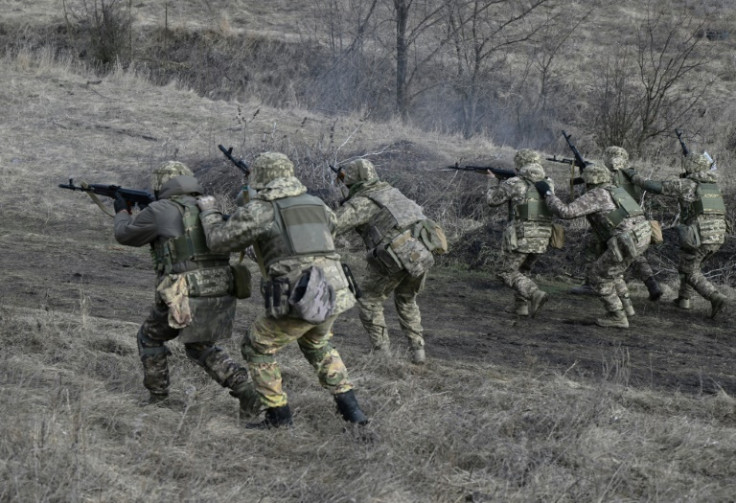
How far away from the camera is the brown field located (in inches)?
185

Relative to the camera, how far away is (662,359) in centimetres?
820

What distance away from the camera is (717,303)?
31.3 feet

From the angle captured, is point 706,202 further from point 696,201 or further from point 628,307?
point 628,307

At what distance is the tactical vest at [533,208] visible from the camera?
30.4 ft

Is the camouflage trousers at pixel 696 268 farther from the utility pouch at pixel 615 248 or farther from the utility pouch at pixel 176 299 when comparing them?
the utility pouch at pixel 176 299

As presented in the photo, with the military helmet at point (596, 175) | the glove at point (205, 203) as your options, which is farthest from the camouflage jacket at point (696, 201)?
the glove at point (205, 203)

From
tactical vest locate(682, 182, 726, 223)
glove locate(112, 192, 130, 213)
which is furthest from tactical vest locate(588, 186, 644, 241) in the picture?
glove locate(112, 192, 130, 213)

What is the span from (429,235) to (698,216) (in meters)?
4.09

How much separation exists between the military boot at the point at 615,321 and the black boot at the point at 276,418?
4.72 m

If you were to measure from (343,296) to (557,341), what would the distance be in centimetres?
384

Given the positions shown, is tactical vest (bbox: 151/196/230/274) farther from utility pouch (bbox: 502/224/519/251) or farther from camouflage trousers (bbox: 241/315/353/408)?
utility pouch (bbox: 502/224/519/251)

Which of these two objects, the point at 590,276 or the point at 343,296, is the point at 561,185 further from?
the point at 343,296

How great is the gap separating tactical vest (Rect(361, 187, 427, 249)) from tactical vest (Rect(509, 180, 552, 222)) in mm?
2430

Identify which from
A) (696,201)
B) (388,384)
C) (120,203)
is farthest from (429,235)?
(696,201)
